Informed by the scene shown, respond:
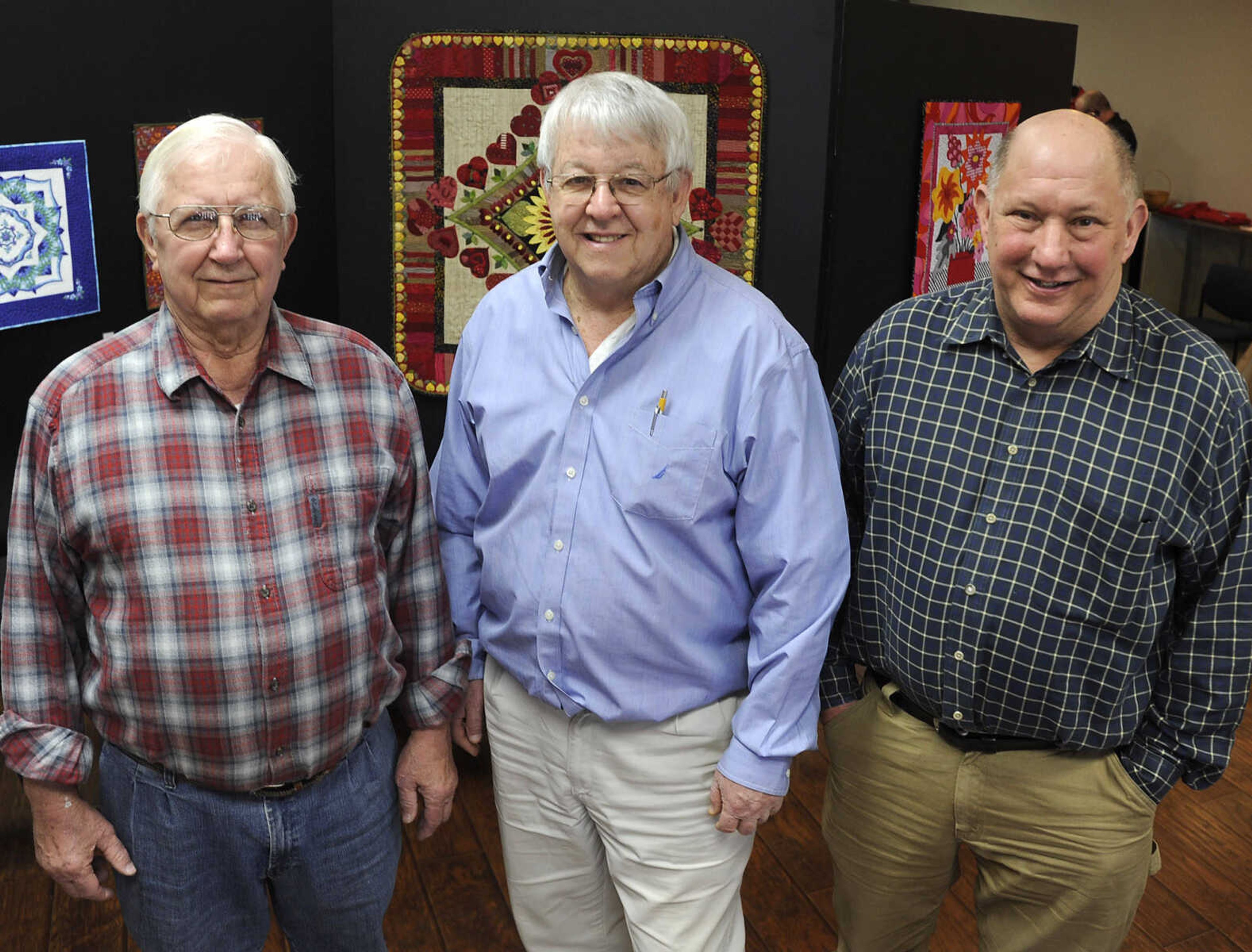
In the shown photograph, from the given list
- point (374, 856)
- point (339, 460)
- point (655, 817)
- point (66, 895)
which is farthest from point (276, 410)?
point (66, 895)

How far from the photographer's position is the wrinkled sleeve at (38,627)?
163 centimetres

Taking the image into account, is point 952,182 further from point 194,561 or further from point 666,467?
point 194,561

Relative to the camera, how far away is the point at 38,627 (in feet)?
5.47

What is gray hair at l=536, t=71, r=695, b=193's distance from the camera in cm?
173

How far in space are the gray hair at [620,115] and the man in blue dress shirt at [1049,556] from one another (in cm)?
48

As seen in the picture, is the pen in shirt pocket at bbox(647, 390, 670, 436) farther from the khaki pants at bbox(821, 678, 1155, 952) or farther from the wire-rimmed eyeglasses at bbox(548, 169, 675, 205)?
the khaki pants at bbox(821, 678, 1155, 952)

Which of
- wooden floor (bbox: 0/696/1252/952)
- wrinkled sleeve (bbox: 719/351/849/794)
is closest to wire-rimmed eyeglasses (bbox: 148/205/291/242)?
wrinkled sleeve (bbox: 719/351/849/794)

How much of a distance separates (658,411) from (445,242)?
1376 millimetres

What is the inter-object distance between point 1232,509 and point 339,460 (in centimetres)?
130

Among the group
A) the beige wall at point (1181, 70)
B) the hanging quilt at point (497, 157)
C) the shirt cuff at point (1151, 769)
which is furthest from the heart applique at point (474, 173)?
the beige wall at point (1181, 70)

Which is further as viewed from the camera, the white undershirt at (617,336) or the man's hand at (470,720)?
the man's hand at (470,720)

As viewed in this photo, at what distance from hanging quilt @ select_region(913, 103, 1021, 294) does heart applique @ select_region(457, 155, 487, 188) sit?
111cm

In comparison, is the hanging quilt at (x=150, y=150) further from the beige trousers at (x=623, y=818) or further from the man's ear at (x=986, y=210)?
the man's ear at (x=986, y=210)

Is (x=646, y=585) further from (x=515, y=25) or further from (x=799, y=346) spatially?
(x=515, y=25)
